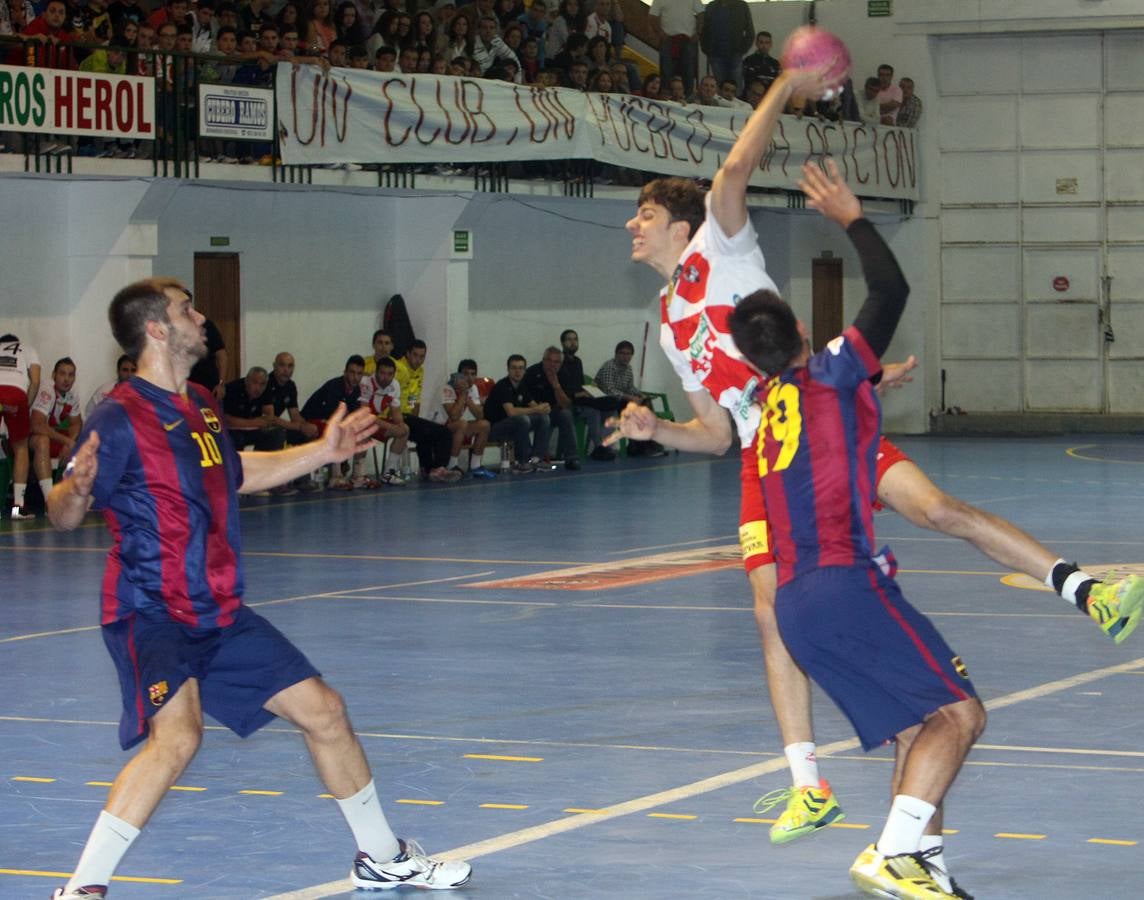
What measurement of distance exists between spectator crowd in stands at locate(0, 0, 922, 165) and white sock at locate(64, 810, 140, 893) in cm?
1475

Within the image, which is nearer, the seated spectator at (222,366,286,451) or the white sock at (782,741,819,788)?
the white sock at (782,741,819,788)

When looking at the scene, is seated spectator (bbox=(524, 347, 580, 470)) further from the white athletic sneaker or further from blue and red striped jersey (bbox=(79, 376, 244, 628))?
blue and red striped jersey (bbox=(79, 376, 244, 628))

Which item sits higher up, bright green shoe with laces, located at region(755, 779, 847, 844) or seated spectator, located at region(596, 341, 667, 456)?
seated spectator, located at region(596, 341, 667, 456)

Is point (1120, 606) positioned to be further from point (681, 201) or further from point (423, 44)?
point (423, 44)

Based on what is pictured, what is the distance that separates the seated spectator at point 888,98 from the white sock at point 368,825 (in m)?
29.0

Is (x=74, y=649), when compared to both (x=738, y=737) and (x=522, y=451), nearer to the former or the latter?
(x=738, y=737)

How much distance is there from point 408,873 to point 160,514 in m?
1.40

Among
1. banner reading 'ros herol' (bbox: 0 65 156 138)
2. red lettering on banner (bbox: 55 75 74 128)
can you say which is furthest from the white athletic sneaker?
red lettering on banner (bbox: 55 75 74 128)

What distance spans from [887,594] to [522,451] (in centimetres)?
2005

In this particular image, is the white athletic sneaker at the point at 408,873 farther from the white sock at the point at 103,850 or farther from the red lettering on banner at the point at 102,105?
the red lettering on banner at the point at 102,105

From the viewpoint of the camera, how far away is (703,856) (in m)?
6.85

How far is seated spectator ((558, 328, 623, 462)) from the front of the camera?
89.1 ft

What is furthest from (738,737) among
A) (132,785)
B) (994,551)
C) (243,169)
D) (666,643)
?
(243,169)

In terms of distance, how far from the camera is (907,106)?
34.3m
